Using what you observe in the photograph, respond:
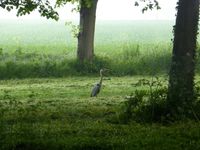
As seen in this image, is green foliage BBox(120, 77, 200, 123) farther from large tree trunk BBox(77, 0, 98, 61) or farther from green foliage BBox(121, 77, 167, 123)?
large tree trunk BBox(77, 0, 98, 61)

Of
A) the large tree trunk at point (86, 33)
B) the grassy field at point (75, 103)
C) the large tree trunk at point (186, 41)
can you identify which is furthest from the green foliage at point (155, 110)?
the large tree trunk at point (86, 33)

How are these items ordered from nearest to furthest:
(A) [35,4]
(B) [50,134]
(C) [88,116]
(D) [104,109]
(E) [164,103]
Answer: (B) [50,134]
(E) [164,103]
(C) [88,116]
(D) [104,109]
(A) [35,4]

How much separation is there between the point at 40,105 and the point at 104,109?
6.69ft

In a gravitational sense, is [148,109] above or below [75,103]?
above

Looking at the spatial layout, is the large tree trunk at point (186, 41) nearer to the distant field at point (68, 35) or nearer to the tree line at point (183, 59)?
the tree line at point (183, 59)

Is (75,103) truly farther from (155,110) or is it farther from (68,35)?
(68,35)

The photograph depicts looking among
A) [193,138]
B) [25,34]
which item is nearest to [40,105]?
[193,138]

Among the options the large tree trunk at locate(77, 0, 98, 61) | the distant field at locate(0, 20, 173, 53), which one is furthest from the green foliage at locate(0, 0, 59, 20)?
the distant field at locate(0, 20, 173, 53)

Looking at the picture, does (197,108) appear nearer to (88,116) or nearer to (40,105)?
(88,116)

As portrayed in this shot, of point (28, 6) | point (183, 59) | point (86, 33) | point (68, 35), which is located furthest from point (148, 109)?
point (68, 35)

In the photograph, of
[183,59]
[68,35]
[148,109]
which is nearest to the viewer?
[148,109]

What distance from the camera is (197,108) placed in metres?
13.8

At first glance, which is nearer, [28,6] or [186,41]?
[186,41]

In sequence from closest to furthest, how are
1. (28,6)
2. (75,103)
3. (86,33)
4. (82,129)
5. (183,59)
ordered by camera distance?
(82,129) < (183,59) < (28,6) < (75,103) < (86,33)
